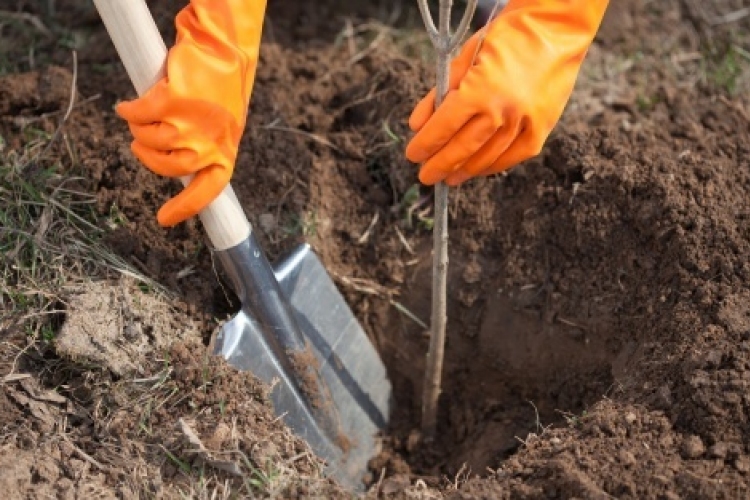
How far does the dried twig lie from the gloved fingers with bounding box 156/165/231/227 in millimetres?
502

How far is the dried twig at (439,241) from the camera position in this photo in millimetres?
1884

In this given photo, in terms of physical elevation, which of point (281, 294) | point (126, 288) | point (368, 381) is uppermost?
point (126, 288)

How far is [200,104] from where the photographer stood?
6.86 ft

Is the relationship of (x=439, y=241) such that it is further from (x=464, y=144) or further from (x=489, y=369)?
(x=489, y=369)

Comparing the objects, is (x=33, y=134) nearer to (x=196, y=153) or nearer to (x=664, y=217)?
(x=196, y=153)

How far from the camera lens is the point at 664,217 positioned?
2.44 meters

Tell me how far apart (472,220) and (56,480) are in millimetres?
1300

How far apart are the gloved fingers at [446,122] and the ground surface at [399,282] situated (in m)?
0.59

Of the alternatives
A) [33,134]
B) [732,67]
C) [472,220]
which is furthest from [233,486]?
[732,67]

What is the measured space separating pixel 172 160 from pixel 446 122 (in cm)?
61

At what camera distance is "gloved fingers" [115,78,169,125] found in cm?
203

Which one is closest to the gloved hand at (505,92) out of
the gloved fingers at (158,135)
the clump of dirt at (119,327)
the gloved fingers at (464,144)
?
the gloved fingers at (464,144)

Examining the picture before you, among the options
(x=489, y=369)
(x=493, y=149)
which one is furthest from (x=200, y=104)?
(x=489, y=369)

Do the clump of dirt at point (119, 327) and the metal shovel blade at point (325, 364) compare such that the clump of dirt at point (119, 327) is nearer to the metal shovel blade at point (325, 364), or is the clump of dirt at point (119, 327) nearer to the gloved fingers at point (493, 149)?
the metal shovel blade at point (325, 364)
